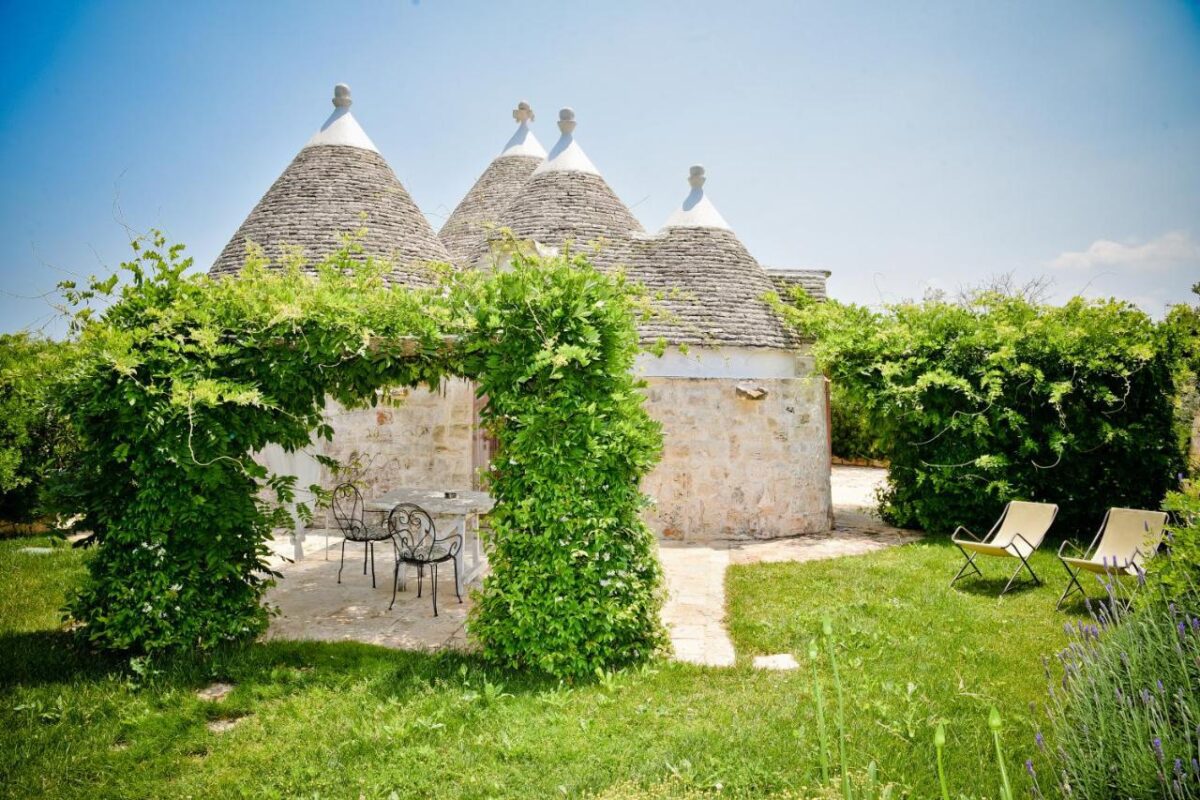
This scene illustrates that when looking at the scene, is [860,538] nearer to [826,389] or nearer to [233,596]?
[826,389]

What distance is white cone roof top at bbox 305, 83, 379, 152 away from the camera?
45.2ft

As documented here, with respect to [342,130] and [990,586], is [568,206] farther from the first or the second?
[990,586]

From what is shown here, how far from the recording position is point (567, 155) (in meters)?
14.7

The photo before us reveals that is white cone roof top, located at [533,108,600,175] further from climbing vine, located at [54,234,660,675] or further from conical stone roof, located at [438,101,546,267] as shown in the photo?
climbing vine, located at [54,234,660,675]

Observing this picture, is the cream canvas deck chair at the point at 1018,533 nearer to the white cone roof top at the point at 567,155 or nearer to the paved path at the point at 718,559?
the paved path at the point at 718,559

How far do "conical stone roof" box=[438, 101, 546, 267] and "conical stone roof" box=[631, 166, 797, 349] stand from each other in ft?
13.3

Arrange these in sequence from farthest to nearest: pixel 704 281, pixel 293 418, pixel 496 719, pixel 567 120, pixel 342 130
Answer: pixel 567 120
pixel 342 130
pixel 704 281
pixel 293 418
pixel 496 719

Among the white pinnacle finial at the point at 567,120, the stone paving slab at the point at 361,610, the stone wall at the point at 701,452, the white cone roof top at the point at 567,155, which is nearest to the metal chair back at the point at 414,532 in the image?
the stone paving slab at the point at 361,610

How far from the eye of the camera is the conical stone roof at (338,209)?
40.0ft

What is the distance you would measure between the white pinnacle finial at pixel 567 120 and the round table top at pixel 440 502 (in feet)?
Answer: 31.3

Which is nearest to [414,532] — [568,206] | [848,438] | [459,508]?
[459,508]

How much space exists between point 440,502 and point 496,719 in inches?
150

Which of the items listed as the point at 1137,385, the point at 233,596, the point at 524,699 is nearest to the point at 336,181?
the point at 233,596

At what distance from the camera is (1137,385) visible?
10.6 m
